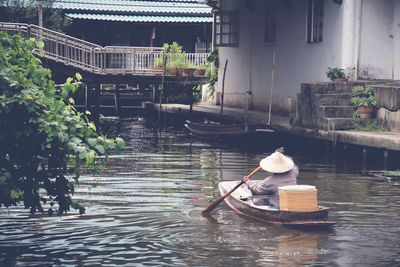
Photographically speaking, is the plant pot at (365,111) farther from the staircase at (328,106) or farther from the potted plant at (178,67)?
the potted plant at (178,67)

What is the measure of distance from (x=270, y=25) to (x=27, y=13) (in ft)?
32.4

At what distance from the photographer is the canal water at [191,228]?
9.51m

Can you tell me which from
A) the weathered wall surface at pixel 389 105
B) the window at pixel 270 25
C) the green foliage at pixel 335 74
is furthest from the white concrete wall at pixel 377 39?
the window at pixel 270 25

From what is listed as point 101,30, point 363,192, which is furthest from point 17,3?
point 363,192

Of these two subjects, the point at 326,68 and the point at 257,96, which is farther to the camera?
the point at 257,96

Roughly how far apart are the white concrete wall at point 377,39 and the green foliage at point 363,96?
159cm

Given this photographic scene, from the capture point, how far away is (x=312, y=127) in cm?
2097

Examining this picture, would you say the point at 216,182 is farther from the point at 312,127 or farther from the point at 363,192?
the point at 312,127

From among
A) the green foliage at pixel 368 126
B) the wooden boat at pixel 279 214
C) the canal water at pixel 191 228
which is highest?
the green foliage at pixel 368 126

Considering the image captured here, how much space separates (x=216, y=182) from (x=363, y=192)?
3027mm

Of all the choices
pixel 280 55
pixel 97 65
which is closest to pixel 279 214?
pixel 280 55

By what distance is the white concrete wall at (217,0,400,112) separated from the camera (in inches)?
864

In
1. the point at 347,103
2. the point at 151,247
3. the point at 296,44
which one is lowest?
the point at 151,247

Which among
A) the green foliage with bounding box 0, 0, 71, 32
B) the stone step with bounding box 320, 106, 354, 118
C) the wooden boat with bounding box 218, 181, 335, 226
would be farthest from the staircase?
the green foliage with bounding box 0, 0, 71, 32
